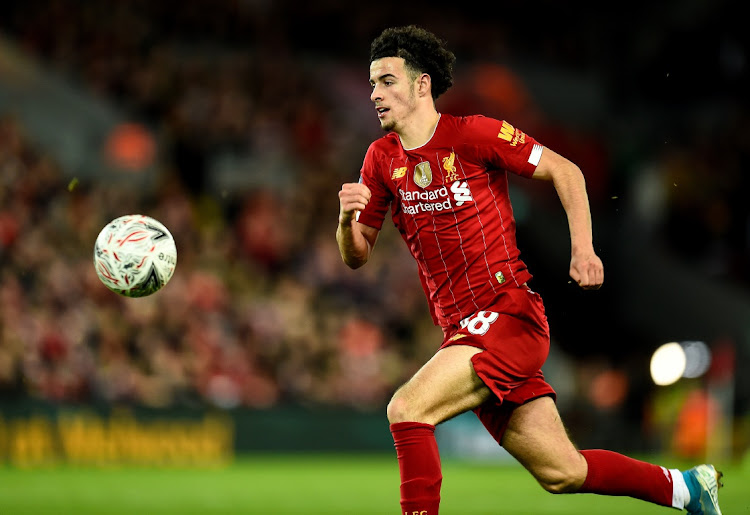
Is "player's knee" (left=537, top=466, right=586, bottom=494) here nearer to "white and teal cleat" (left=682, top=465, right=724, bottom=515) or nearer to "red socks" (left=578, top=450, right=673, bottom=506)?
"red socks" (left=578, top=450, right=673, bottom=506)

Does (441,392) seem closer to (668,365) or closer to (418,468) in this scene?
(418,468)

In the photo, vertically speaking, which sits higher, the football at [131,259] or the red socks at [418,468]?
the football at [131,259]

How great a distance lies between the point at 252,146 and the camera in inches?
685

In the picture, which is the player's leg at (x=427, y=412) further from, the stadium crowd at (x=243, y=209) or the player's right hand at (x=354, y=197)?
the stadium crowd at (x=243, y=209)

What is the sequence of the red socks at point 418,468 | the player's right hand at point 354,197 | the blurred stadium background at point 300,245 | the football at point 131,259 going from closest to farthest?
the red socks at point 418,468 < the player's right hand at point 354,197 < the football at point 131,259 < the blurred stadium background at point 300,245

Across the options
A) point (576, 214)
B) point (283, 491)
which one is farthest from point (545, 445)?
point (283, 491)

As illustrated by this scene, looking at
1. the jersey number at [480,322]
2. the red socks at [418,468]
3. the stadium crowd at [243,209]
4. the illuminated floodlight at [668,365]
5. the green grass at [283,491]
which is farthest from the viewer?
the illuminated floodlight at [668,365]

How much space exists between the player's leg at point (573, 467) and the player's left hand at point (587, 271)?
2.43 ft

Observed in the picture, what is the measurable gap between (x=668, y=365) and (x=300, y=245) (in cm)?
565

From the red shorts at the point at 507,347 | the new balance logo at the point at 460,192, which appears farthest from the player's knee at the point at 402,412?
the new balance logo at the point at 460,192

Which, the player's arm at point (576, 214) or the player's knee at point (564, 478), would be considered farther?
the player's knee at point (564, 478)

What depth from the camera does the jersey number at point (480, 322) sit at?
18.0 feet

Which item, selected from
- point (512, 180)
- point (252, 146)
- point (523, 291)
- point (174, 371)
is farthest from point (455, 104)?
point (523, 291)

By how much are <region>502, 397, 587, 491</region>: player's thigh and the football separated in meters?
2.12
